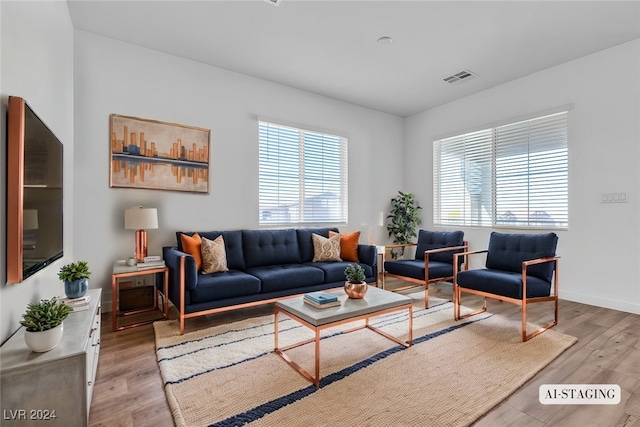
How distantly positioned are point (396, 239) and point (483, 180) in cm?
165

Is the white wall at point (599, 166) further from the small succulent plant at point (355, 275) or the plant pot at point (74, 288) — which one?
the plant pot at point (74, 288)

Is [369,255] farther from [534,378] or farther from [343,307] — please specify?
[534,378]

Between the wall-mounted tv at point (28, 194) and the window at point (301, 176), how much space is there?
250cm

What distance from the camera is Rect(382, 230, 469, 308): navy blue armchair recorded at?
12.1ft

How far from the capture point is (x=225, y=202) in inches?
157

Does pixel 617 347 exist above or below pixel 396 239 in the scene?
below

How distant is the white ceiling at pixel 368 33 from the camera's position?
281 centimetres

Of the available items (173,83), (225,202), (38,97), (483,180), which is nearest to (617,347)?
(483,180)

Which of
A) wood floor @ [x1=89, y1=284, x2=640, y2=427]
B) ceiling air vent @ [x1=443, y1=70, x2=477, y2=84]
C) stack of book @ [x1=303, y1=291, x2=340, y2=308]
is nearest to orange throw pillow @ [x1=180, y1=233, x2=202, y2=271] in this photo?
wood floor @ [x1=89, y1=284, x2=640, y2=427]

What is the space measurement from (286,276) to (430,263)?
1840 mm

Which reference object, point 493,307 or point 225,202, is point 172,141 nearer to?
point 225,202

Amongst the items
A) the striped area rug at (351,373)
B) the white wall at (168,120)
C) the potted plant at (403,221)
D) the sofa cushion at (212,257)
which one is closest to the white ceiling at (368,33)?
the white wall at (168,120)

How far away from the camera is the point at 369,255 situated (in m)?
3.99

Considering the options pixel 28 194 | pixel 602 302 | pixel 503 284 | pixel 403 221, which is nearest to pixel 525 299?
pixel 503 284
